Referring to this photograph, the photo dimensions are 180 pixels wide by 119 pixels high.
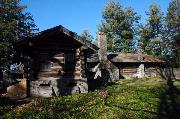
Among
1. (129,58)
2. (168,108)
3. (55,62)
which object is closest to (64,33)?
(55,62)

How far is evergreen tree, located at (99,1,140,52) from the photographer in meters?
64.1

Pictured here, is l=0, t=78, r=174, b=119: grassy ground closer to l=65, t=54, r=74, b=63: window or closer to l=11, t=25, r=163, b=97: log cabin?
l=11, t=25, r=163, b=97: log cabin

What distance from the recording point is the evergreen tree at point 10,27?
40.8 metres

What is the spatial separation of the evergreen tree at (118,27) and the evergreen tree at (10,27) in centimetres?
2255

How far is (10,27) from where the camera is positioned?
40906 mm

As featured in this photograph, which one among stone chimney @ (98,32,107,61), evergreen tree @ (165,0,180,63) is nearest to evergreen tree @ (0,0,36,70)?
stone chimney @ (98,32,107,61)

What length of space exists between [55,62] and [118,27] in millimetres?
42817

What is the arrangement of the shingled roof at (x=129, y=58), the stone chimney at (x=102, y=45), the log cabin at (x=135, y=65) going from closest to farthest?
the stone chimney at (x=102, y=45) → the shingled roof at (x=129, y=58) → the log cabin at (x=135, y=65)

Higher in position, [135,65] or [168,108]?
[135,65]

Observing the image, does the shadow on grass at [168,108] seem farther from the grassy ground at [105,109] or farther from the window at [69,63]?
the window at [69,63]

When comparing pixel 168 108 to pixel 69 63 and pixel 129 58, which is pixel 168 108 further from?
pixel 129 58

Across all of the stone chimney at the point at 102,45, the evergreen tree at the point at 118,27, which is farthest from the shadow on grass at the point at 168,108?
the evergreen tree at the point at 118,27

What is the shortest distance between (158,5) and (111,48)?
18.4m

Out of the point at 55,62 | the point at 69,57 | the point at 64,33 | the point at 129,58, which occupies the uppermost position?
the point at 64,33
